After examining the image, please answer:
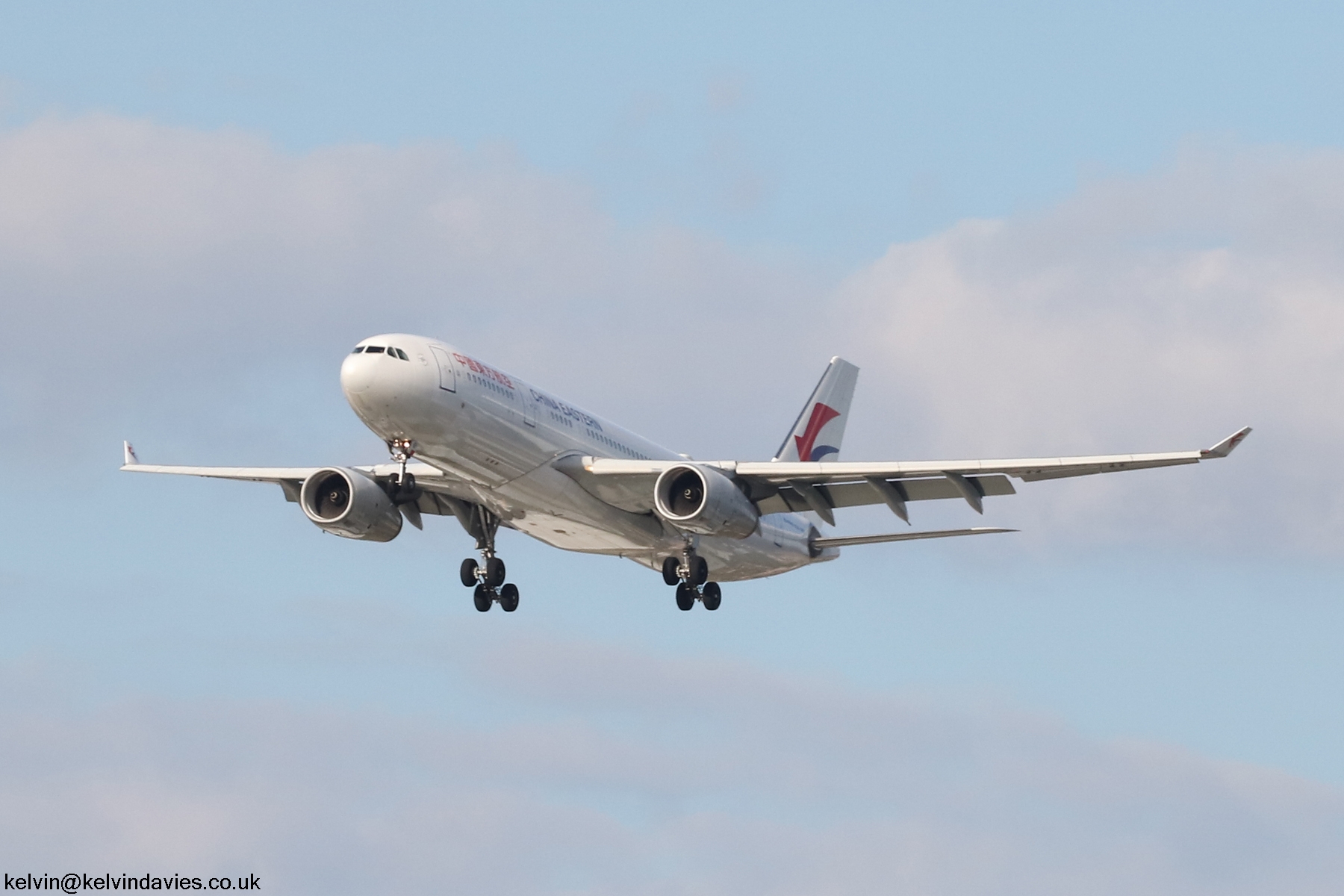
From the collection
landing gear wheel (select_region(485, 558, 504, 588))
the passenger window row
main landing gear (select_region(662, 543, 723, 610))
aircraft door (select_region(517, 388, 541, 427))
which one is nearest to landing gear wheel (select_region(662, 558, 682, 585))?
main landing gear (select_region(662, 543, 723, 610))

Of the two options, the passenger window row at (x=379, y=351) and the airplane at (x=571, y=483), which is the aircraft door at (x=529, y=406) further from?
the passenger window row at (x=379, y=351)

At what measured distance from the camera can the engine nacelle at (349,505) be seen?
50594 millimetres

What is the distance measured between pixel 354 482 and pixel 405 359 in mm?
7521

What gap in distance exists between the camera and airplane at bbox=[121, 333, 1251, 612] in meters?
44.2

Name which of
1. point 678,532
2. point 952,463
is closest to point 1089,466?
point 952,463

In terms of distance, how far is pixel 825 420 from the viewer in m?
62.6

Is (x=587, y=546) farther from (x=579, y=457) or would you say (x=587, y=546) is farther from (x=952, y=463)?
(x=952, y=463)

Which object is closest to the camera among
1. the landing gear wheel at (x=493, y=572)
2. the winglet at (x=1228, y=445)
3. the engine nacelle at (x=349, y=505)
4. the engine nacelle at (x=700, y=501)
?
the winglet at (x=1228, y=445)

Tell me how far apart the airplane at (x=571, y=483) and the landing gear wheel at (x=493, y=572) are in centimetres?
6

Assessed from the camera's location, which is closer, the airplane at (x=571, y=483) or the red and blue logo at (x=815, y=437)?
the airplane at (x=571, y=483)

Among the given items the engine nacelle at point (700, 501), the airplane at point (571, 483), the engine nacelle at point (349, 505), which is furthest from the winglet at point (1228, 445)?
the engine nacelle at point (349, 505)

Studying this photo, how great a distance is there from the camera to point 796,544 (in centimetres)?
5538

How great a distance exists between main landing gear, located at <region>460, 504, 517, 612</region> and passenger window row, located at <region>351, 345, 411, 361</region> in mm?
9258

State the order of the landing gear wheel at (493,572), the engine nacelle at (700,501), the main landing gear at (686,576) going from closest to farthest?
the engine nacelle at (700,501), the main landing gear at (686,576), the landing gear wheel at (493,572)
